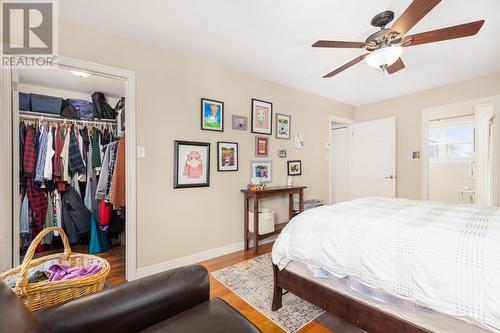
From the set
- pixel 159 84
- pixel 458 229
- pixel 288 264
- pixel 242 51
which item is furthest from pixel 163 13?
pixel 458 229

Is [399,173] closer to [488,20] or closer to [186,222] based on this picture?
[488,20]

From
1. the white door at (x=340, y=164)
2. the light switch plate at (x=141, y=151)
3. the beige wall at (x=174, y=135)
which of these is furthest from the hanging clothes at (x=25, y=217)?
the white door at (x=340, y=164)

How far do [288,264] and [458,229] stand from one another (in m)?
1.04

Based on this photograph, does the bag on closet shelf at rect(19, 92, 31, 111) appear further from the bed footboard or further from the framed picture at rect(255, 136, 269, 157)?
the bed footboard

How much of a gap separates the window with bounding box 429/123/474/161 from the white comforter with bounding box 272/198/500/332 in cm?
395

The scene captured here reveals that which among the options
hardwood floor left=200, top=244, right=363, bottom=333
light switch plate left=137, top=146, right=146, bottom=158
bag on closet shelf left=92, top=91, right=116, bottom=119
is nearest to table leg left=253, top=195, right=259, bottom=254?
hardwood floor left=200, top=244, right=363, bottom=333

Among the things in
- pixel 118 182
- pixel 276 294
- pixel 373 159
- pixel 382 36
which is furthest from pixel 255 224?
pixel 373 159

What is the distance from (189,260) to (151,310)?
1.73 metres

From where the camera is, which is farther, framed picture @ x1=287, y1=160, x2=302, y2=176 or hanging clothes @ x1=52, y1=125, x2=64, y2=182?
framed picture @ x1=287, y1=160, x2=302, y2=176

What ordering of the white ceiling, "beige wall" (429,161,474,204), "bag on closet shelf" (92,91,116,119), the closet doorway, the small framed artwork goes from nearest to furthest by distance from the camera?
the white ceiling < the closet doorway < "bag on closet shelf" (92,91,116,119) < the small framed artwork < "beige wall" (429,161,474,204)

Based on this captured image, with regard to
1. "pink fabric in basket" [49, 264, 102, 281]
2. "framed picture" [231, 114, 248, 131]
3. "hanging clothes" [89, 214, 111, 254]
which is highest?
"framed picture" [231, 114, 248, 131]

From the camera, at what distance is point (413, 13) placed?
140cm

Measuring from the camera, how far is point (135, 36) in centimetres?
225

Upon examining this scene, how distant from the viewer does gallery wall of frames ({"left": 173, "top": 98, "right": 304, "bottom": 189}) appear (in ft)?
8.71
